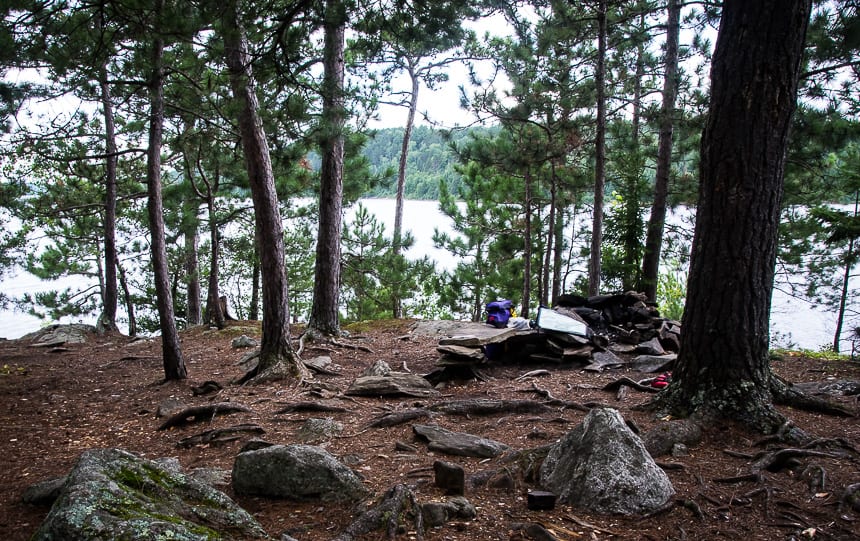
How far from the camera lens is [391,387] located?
20.4ft

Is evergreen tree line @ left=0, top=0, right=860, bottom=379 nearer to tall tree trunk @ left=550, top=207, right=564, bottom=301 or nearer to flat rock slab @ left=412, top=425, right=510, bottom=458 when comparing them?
tall tree trunk @ left=550, top=207, right=564, bottom=301

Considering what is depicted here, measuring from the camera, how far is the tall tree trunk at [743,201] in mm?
4027

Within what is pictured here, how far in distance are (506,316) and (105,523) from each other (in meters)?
7.54

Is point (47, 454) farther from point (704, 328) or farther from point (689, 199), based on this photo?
point (689, 199)

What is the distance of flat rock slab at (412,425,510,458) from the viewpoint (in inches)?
162

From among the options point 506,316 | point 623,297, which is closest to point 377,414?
point 506,316

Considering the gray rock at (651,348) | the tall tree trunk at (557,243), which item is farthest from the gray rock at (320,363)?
the tall tree trunk at (557,243)

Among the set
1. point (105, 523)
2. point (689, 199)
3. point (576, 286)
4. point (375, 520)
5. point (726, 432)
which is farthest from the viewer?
point (576, 286)

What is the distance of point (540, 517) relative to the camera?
3070mm

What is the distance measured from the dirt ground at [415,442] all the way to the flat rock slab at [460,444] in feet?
0.34

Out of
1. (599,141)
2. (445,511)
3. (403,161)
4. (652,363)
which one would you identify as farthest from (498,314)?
(403,161)

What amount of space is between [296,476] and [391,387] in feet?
9.28

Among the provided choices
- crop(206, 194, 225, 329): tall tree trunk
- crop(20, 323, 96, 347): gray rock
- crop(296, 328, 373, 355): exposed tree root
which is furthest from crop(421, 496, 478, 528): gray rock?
crop(20, 323, 96, 347): gray rock

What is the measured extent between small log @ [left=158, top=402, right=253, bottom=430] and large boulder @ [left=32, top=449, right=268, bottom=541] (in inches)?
106
